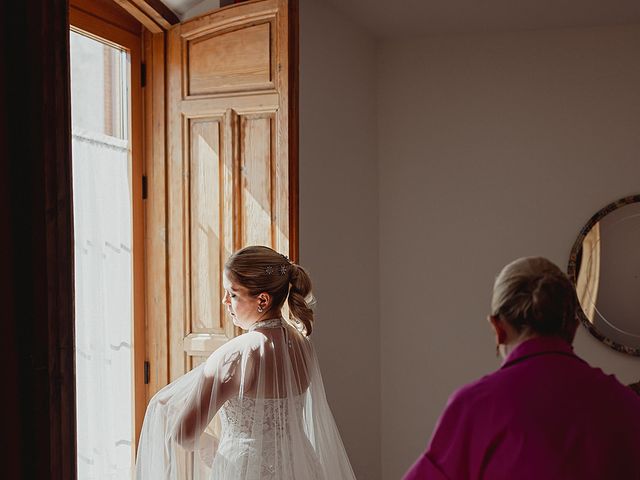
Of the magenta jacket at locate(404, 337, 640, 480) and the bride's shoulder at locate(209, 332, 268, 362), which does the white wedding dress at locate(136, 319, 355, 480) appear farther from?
the magenta jacket at locate(404, 337, 640, 480)

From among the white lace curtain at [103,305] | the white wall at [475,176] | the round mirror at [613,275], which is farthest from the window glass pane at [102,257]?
the round mirror at [613,275]

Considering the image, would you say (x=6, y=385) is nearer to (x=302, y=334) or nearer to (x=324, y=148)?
(x=302, y=334)

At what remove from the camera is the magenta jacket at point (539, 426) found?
154cm

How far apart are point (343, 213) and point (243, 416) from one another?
184cm

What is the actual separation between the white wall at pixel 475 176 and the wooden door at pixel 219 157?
5.56 feet

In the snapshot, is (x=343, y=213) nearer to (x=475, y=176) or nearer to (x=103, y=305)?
(x=475, y=176)

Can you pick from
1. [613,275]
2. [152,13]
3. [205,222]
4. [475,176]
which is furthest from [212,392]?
[613,275]

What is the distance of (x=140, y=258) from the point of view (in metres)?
3.46

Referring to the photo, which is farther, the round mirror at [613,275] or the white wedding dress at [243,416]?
the round mirror at [613,275]

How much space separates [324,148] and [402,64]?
42.6 inches

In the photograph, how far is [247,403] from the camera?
2.65m

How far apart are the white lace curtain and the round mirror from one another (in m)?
2.51

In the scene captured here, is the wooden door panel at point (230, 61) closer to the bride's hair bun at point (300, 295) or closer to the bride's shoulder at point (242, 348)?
the bride's hair bun at point (300, 295)

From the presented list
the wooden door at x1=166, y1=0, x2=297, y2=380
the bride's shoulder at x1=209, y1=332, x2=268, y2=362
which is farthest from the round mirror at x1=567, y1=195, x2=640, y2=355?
the bride's shoulder at x1=209, y1=332, x2=268, y2=362
